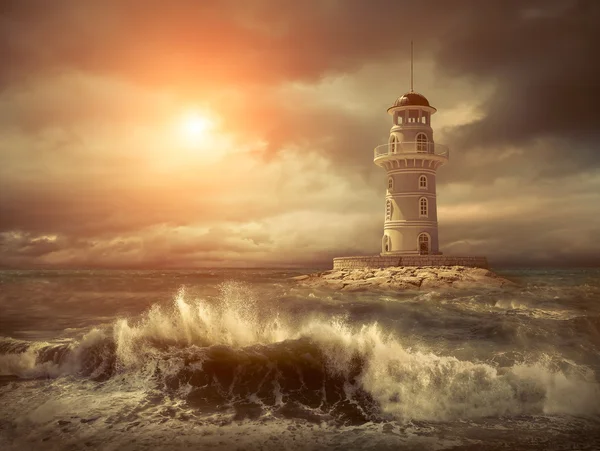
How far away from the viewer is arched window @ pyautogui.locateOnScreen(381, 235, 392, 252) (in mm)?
39812

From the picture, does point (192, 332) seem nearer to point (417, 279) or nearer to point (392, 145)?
point (417, 279)

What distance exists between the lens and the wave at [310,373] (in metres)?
8.79

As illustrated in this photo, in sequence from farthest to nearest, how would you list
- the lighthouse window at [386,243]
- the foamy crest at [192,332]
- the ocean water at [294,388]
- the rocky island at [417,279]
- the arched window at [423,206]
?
the lighthouse window at [386,243] < the arched window at [423,206] < the rocky island at [417,279] < the foamy crest at [192,332] < the ocean water at [294,388]

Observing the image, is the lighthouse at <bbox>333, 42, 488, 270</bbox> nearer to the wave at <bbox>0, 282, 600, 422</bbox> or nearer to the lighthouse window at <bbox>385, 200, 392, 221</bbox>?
the lighthouse window at <bbox>385, 200, 392, 221</bbox>

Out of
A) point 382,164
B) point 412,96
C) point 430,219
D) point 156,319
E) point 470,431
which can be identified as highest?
point 412,96

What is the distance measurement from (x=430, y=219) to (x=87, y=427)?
34.3m

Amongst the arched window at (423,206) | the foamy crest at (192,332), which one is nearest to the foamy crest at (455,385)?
the foamy crest at (192,332)

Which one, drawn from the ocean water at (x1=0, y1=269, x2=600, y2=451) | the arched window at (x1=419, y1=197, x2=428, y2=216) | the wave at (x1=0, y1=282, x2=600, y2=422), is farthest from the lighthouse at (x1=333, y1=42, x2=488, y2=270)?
the wave at (x1=0, y1=282, x2=600, y2=422)

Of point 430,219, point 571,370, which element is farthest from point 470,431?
point 430,219

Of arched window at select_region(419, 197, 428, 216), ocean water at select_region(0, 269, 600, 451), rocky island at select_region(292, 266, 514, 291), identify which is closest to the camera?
ocean water at select_region(0, 269, 600, 451)

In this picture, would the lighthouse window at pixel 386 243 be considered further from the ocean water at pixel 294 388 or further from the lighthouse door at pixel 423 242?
the ocean water at pixel 294 388

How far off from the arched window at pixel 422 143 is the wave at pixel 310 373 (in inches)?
1125

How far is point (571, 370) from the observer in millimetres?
10109

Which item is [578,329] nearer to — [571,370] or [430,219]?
[571,370]
